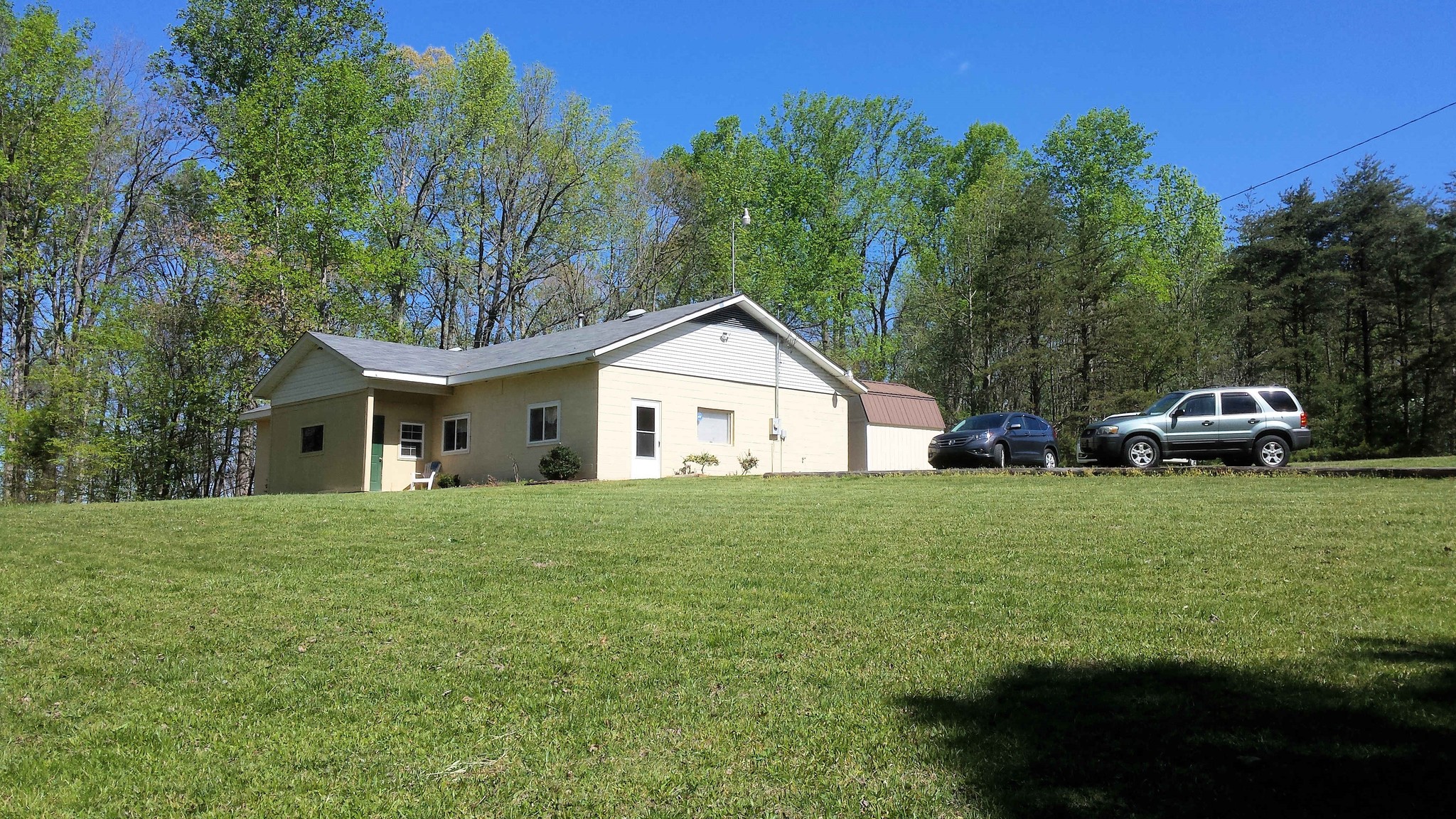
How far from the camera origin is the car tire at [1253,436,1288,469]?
1848cm

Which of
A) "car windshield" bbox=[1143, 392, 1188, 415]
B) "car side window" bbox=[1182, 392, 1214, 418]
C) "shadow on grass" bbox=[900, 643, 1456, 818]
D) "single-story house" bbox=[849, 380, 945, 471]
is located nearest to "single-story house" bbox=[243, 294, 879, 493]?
"single-story house" bbox=[849, 380, 945, 471]

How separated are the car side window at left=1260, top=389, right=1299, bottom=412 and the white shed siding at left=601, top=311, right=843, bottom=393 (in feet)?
37.8

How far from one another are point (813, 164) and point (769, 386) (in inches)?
934

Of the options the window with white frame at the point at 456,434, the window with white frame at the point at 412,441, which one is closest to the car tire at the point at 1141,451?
the window with white frame at the point at 456,434

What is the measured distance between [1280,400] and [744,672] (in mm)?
17631

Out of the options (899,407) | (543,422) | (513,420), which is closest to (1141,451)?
(543,422)

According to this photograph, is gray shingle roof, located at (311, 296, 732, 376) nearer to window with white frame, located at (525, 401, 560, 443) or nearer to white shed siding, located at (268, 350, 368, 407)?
white shed siding, located at (268, 350, 368, 407)

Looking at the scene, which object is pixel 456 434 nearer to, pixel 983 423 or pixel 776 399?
pixel 776 399

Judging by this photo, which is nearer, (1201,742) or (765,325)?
(1201,742)

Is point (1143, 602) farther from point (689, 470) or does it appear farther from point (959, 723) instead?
point (689, 470)

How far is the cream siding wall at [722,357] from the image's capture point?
22219mm

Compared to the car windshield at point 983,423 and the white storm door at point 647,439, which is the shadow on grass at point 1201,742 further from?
the white storm door at point 647,439

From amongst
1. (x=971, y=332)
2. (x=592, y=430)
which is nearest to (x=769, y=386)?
(x=592, y=430)

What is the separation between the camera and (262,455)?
101 feet
